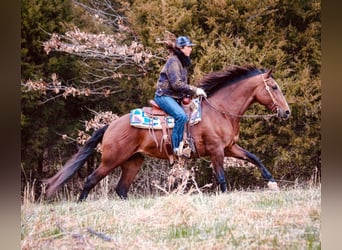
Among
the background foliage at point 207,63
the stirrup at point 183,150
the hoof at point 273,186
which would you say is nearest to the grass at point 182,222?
the hoof at point 273,186

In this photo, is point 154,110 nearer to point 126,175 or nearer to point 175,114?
point 175,114

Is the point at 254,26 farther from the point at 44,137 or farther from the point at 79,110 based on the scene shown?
the point at 44,137

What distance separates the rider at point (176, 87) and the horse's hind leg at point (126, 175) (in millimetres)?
331

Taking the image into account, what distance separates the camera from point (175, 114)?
4.42m

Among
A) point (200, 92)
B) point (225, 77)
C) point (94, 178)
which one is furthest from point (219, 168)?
point (94, 178)

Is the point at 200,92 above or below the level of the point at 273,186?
above

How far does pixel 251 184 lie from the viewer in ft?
14.8

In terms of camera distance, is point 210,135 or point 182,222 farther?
point 210,135

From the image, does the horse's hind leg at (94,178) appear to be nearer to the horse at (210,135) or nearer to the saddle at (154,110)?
the horse at (210,135)

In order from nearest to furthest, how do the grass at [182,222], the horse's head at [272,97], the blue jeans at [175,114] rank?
the grass at [182,222], the blue jeans at [175,114], the horse's head at [272,97]

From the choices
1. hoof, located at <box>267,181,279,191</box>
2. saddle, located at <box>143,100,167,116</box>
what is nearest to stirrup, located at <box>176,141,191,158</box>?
saddle, located at <box>143,100,167,116</box>

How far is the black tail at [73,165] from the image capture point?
449 cm

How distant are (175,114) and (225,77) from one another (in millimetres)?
505
